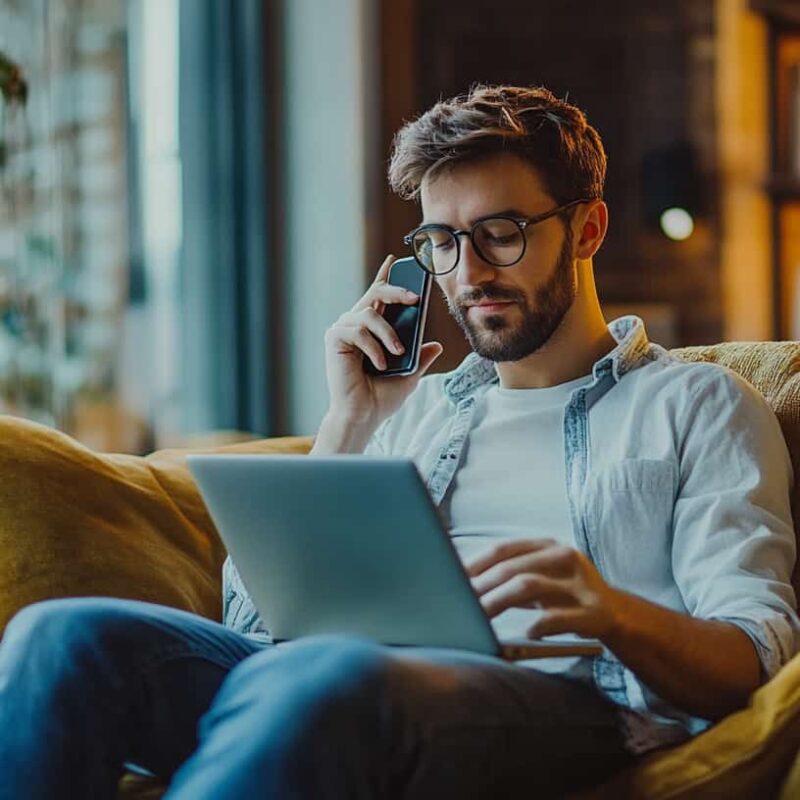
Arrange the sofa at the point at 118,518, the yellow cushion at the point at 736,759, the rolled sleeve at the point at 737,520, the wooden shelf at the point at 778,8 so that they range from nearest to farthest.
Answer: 1. the yellow cushion at the point at 736,759
2. the rolled sleeve at the point at 737,520
3. the sofa at the point at 118,518
4. the wooden shelf at the point at 778,8

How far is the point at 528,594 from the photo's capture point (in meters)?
1.24

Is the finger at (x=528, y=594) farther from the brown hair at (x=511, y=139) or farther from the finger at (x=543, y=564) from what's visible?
the brown hair at (x=511, y=139)

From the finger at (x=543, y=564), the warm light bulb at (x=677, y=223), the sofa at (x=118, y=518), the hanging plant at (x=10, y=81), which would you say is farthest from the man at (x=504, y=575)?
the warm light bulb at (x=677, y=223)

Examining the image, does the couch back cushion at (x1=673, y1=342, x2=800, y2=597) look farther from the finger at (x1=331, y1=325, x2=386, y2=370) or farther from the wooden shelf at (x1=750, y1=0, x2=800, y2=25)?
the wooden shelf at (x1=750, y1=0, x2=800, y2=25)

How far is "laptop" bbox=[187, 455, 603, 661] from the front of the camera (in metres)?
1.23

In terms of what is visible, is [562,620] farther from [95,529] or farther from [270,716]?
[95,529]

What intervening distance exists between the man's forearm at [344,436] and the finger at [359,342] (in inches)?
3.2

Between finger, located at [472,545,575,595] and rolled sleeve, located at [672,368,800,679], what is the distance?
0.71 feet

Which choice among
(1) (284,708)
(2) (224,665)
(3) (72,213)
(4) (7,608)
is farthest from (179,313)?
(1) (284,708)

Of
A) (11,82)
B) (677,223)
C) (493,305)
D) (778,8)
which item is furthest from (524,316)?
(778,8)

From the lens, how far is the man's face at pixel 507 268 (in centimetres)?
166

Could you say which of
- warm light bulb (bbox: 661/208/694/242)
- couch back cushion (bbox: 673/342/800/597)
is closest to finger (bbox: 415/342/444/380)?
couch back cushion (bbox: 673/342/800/597)

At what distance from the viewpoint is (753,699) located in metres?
1.30

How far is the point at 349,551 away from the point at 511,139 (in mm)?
598
